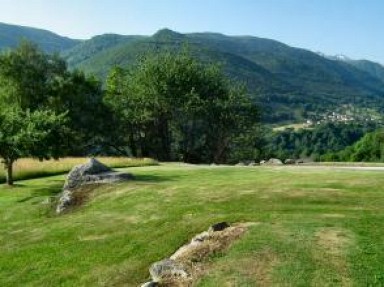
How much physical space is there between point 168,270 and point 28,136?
21.9 meters

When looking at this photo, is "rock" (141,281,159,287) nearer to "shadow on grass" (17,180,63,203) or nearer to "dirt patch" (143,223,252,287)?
"dirt patch" (143,223,252,287)

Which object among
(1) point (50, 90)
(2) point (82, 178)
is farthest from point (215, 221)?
(1) point (50, 90)

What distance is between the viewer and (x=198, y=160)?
80.4 m

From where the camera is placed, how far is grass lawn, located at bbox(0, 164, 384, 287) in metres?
16.3

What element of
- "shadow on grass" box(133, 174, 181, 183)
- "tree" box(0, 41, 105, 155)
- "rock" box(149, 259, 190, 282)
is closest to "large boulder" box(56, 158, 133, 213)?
"shadow on grass" box(133, 174, 181, 183)

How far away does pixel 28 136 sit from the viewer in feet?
119

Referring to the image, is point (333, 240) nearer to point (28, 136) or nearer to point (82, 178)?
point (82, 178)

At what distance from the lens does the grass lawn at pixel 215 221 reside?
1634 cm

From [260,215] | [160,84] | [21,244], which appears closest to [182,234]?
[260,215]

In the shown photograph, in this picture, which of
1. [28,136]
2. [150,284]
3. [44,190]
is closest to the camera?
[150,284]

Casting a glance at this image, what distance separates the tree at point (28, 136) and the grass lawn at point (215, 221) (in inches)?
202

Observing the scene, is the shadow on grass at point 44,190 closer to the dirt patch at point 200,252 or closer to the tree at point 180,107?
the dirt patch at point 200,252

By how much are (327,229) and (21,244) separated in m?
11.9

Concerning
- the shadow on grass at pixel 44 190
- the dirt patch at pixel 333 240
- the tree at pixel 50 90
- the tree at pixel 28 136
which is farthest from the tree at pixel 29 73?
the dirt patch at pixel 333 240
